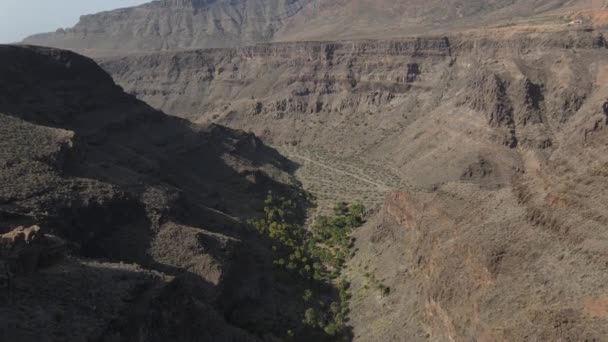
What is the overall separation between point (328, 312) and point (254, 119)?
95296 millimetres

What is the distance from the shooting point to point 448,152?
85.5 metres

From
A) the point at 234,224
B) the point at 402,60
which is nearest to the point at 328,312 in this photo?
the point at 234,224

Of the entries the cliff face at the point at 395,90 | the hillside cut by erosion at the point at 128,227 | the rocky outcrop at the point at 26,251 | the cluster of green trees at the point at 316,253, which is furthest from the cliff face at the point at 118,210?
the cliff face at the point at 395,90

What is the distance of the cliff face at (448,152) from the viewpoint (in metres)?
31.3

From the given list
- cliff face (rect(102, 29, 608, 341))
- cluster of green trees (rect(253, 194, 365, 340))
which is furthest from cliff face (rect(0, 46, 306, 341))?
cliff face (rect(102, 29, 608, 341))

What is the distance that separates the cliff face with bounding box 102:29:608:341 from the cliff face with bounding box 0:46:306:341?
12178mm

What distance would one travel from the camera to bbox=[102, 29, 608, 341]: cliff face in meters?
31.3

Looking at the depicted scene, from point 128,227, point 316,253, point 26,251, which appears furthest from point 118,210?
point 316,253

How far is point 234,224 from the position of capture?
187 ft

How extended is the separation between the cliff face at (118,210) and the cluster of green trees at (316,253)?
2519 millimetres

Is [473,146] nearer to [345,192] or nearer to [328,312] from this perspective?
[345,192]

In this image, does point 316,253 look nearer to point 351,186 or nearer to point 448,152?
point 351,186

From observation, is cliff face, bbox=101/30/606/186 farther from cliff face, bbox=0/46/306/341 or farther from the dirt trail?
cliff face, bbox=0/46/306/341

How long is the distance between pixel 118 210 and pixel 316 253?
2085 centimetres
